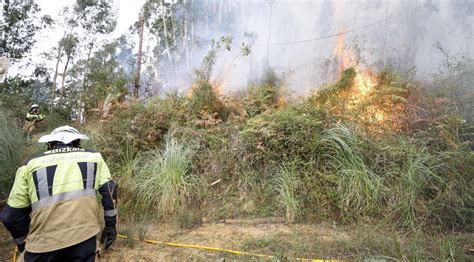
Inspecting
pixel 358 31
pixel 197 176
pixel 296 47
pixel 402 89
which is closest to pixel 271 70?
pixel 296 47

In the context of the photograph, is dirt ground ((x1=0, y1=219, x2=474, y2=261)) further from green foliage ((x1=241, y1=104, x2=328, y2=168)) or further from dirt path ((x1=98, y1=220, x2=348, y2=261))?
green foliage ((x1=241, y1=104, x2=328, y2=168))

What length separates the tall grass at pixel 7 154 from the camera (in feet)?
17.9

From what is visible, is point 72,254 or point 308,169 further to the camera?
point 308,169

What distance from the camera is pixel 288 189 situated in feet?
15.4

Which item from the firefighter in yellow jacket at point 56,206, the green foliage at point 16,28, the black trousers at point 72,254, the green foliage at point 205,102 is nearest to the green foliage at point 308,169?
the green foliage at point 205,102

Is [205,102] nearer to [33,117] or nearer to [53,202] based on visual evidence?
[53,202]

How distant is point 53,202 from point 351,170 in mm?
4045

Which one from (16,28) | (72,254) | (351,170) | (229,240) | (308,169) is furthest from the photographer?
(16,28)

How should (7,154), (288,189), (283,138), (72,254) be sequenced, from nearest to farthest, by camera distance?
(72,254)
(288,189)
(283,138)
(7,154)

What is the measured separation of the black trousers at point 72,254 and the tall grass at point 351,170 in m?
3.49

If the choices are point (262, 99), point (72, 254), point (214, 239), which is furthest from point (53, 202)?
point (262, 99)

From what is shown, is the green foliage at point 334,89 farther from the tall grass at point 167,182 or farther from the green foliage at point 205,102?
the tall grass at point 167,182

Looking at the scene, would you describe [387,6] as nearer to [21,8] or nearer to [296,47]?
[296,47]

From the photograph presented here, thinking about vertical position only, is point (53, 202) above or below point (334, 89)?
below
